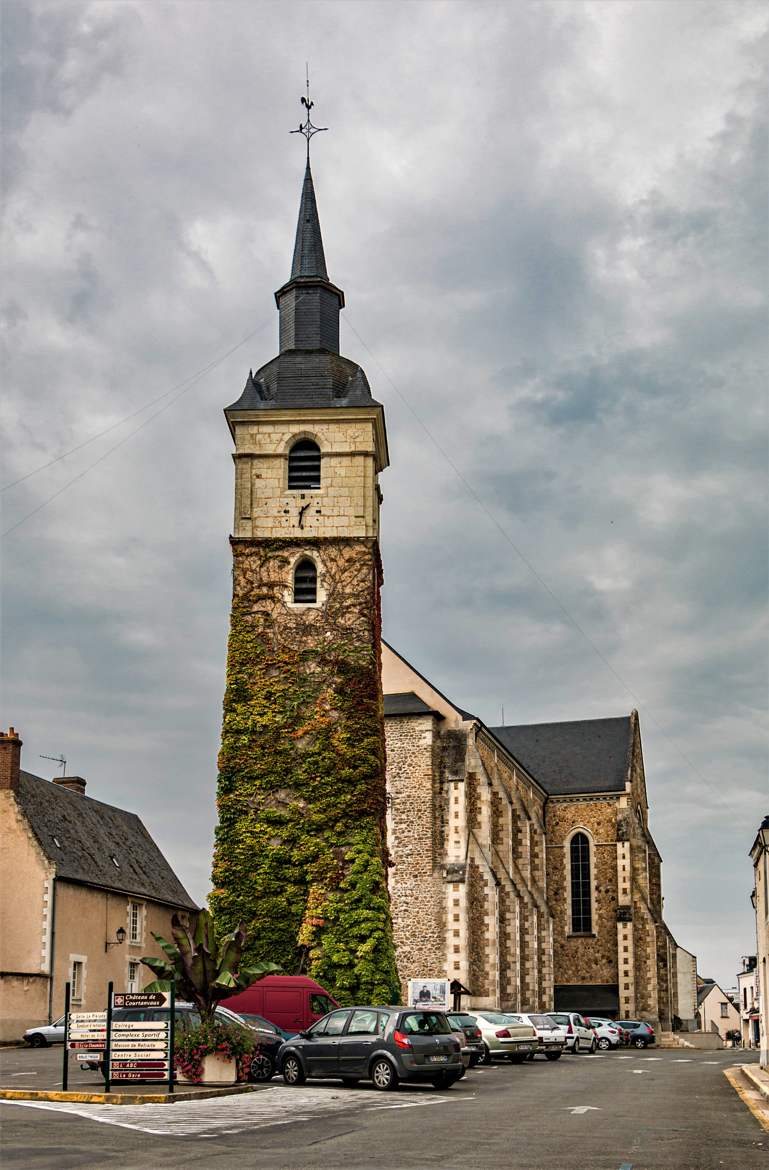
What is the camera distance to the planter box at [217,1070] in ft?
61.1

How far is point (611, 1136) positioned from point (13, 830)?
25.5 m

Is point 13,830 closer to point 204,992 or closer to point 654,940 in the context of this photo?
point 204,992

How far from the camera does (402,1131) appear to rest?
13188 millimetres

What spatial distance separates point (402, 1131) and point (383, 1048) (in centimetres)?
619

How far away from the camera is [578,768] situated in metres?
58.6

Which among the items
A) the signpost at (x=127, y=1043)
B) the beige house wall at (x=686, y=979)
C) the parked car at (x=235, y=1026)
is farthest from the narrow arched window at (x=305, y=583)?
the beige house wall at (x=686, y=979)

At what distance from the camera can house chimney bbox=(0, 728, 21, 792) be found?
3600cm

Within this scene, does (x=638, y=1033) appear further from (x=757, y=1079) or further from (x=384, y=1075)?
(x=384, y=1075)

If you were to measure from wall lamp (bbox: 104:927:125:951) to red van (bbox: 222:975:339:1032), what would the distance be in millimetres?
10578

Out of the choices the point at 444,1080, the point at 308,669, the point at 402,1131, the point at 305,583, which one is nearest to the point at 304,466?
the point at 305,583

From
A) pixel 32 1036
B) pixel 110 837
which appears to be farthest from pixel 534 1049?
pixel 110 837

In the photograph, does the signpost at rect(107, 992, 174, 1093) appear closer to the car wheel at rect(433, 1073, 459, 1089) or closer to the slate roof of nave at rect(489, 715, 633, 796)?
the car wheel at rect(433, 1073, 459, 1089)

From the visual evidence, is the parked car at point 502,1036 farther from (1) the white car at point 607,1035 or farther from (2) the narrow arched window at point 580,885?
(2) the narrow arched window at point 580,885

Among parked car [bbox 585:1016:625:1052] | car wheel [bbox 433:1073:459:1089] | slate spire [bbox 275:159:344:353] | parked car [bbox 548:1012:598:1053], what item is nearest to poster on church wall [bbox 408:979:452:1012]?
parked car [bbox 548:1012:598:1053]
